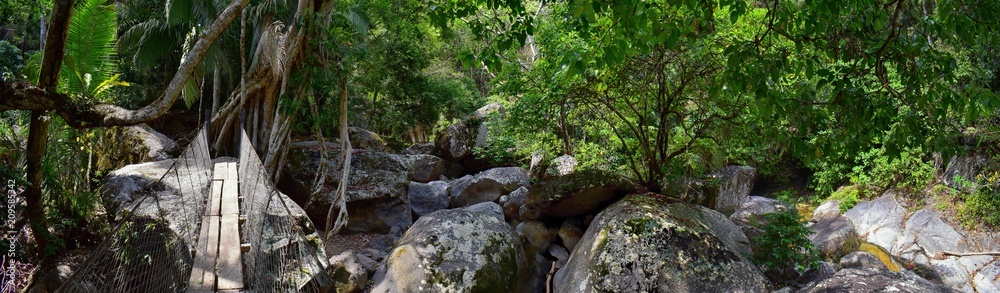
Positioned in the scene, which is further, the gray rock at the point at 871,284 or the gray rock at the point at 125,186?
the gray rock at the point at 125,186

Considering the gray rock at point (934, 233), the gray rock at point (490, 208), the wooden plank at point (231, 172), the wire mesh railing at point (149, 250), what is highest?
the wooden plank at point (231, 172)

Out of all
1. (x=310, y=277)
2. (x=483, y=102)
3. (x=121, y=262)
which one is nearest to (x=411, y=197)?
(x=310, y=277)

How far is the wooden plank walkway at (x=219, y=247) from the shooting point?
7.39 ft

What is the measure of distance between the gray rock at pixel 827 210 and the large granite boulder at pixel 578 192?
194 inches

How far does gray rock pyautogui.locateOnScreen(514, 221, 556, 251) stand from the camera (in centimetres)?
578

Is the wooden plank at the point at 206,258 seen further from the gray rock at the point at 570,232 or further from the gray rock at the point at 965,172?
the gray rock at the point at 965,172

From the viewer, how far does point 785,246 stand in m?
4.55

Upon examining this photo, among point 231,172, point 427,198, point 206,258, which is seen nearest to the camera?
point 206,258

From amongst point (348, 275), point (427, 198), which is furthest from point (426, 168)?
point (348, 275)

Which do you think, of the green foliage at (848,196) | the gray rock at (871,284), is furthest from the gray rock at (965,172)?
the gray rock at (871,284)

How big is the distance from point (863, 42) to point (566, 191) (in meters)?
3.44

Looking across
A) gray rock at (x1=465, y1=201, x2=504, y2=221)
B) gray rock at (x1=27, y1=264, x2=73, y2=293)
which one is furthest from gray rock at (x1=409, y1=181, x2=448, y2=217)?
gray rock at (x1=27, y1=264, x2=73, y2=293)

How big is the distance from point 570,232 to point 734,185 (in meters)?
4.16

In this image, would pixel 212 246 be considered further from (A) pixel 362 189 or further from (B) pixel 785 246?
(B) pixel 785 246
